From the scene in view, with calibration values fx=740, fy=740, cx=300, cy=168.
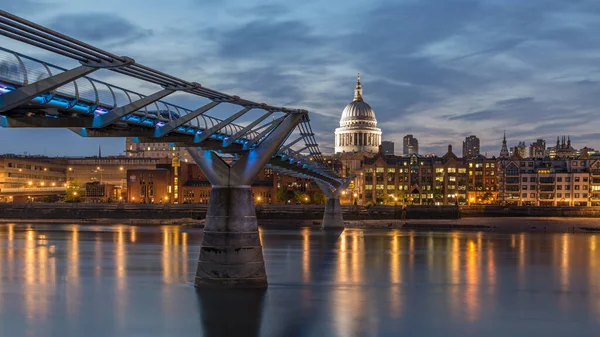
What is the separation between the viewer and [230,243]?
37750mm

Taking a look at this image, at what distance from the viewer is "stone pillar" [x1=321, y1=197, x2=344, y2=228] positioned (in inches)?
4181

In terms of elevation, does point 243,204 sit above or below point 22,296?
above

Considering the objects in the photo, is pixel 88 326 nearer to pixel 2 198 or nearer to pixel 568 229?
pixel 568 229

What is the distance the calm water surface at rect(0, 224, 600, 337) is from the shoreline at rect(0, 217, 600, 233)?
37.5 metres

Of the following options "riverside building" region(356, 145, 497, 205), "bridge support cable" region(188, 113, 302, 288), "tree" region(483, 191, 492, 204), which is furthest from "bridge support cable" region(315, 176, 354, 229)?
"tree" region(483, 191, 492, 204)

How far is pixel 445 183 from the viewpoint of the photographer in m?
180

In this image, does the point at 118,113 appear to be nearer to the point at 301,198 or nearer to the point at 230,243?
the point at 230,243

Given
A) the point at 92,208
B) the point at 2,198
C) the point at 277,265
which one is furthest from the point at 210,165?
the point at 2,198

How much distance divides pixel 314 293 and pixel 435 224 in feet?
257

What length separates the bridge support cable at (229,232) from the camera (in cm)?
3781

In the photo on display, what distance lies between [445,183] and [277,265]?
430ft

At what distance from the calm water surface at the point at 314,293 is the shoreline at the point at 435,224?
37454 millimetres

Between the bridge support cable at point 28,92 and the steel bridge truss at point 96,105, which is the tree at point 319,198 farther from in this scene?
the bridge support cable at point 28,92

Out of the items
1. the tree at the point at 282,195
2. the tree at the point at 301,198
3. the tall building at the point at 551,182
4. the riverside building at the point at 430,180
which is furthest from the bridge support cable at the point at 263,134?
the riverside building at the point at 430,180
